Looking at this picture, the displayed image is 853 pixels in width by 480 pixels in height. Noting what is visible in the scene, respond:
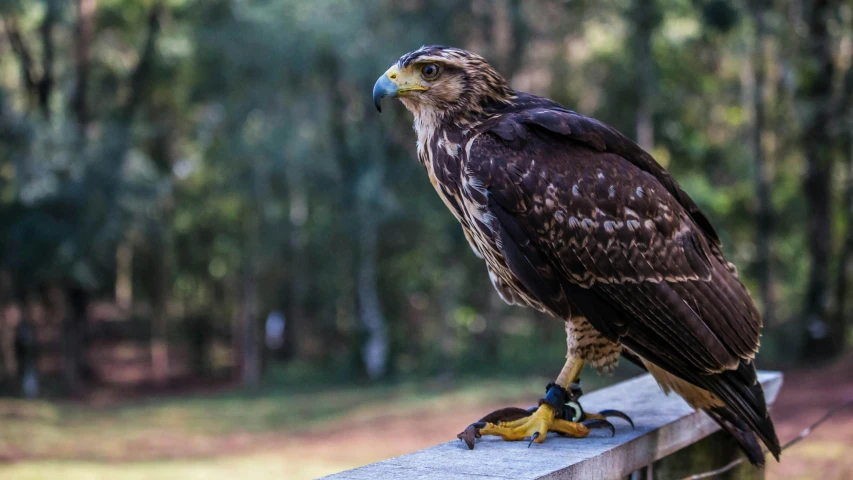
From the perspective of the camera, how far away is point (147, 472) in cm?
1005

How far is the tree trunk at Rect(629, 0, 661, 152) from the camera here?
14602 millimetres

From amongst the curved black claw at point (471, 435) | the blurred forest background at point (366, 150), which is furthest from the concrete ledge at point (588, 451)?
the blurred forest background at point (366, 150)

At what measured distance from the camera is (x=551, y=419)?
8.87 feet

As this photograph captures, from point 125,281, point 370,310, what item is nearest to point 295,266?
point 370,310

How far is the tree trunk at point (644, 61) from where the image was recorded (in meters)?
14.6

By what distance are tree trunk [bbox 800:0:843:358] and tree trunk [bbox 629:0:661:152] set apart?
8.16ft

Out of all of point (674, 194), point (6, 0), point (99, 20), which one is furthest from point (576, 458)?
point (99, 20)

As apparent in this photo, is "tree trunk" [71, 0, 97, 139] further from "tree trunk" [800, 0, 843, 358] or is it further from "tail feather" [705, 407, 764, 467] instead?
"tail feather" [705, 407, 764, 467]

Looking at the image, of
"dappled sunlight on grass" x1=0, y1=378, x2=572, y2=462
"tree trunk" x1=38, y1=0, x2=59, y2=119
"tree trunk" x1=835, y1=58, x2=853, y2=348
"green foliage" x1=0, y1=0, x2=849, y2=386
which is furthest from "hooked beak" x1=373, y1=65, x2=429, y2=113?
"tree trunk" x1=38, y1=0, x2=59, y2=119

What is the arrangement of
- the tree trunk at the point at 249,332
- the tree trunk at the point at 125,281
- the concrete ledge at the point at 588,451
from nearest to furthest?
1. the concrete ledge at the point at 588,451
2. the tree trunk at the point at 249,332
3. the tree trunk at the point at 125,281

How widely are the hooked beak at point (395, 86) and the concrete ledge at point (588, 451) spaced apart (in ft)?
3.80

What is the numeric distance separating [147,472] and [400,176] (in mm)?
8666

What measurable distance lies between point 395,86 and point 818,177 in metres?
11.9

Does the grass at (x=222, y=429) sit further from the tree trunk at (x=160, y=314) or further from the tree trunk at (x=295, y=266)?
the tree trunk at (x=160, y=314)
